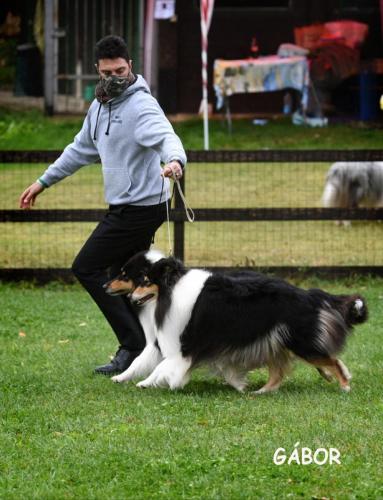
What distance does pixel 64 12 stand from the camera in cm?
2050

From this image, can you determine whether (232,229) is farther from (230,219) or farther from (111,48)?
(111,48)

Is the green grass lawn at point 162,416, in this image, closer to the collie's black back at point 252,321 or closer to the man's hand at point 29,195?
the collie's black back at point 252,321

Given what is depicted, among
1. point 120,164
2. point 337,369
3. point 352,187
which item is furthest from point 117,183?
point 352,187

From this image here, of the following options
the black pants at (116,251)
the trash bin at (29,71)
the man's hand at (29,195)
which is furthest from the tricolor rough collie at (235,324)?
the trash bin at (29,71)

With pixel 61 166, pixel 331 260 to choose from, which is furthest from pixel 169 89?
pixel 61 166

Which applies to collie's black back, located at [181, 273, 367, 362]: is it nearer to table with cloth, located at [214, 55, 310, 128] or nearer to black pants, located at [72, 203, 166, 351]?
black pants, located at [72, 203, 166, 351]

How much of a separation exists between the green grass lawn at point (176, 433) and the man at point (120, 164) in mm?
669

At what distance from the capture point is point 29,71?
21.1 metres

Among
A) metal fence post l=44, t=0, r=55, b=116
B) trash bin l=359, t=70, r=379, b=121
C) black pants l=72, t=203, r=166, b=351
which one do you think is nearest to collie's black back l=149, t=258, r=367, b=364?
black pants l=72, t=203, r=166, b=351

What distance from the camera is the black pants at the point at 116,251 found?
687 centimetres

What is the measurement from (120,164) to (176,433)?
194cm

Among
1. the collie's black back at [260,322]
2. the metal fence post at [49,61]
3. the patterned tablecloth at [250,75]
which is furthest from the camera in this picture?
the metal fence post at [49,61]

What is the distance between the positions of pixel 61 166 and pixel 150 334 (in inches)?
49.2

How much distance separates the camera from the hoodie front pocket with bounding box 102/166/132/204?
6.79m
